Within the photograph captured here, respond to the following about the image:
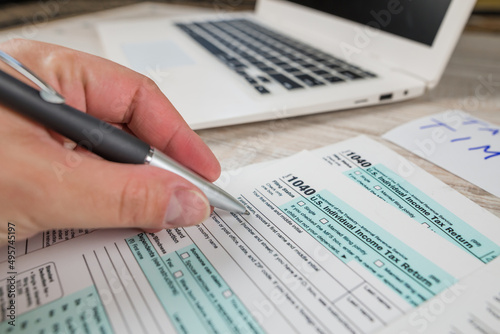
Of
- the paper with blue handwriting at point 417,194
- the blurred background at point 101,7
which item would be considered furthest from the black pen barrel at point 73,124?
A: the blurred background at point 101,7

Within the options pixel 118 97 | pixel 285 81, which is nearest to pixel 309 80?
pixel 285 81

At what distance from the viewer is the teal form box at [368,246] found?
0.25m

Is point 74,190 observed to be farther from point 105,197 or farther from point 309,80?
point 309,80

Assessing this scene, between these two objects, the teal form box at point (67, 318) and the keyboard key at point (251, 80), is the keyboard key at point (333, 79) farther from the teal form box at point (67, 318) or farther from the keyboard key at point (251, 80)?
the teal form box at point (67, 318)

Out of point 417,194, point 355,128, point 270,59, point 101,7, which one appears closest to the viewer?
point 417,194

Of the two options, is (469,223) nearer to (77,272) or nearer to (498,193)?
(498,193)

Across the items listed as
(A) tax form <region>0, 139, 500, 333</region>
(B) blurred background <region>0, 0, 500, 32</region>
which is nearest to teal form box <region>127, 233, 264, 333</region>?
(A) tax form <region>0, 139, 500, 333</region>

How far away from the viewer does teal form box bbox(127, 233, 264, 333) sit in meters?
0.23

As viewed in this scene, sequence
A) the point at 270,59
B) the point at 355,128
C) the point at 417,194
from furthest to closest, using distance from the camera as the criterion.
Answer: the point at 270,59 < the point at 355,128 < the point at 417,194

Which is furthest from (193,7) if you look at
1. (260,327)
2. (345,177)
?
(260,327)

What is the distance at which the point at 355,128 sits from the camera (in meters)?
0.48

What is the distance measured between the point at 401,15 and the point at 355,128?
0.76 feet

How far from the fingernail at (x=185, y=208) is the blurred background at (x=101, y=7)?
907 millimetres

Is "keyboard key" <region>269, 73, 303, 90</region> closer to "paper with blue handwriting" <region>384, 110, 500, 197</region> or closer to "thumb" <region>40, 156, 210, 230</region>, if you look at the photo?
"paper with blue handwriting" <region>384, 110, 500, 197</region>
